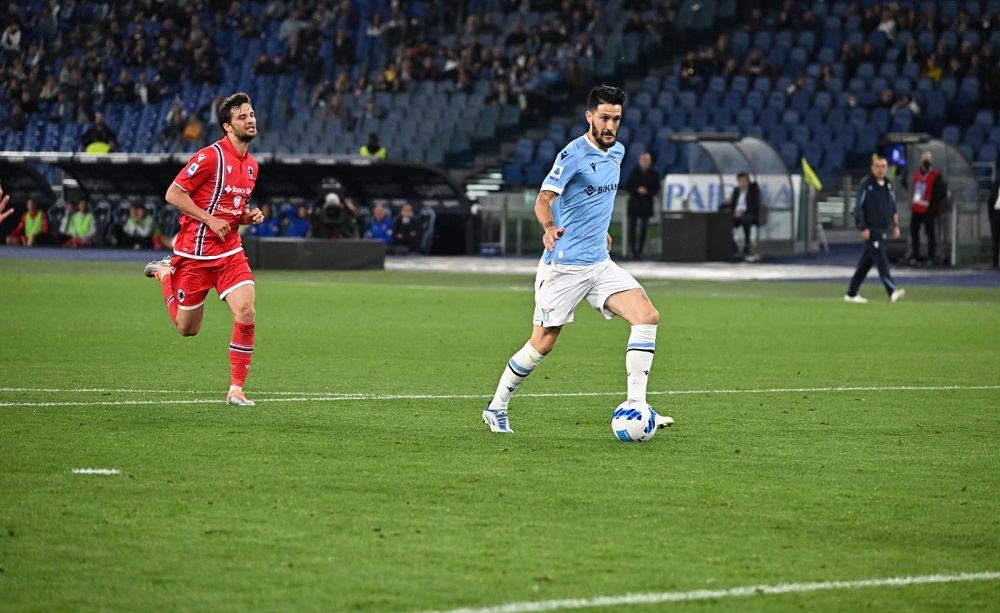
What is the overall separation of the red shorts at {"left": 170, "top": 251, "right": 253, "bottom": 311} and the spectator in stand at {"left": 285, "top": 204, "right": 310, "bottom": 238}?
2713 cm

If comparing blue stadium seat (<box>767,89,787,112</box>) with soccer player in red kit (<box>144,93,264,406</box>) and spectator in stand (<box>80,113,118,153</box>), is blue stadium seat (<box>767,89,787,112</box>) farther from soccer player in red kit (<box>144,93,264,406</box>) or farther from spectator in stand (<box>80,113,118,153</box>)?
soccer player in red kit (<box>144,93,264,406</box>)

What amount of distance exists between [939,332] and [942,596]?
13325 millimetres

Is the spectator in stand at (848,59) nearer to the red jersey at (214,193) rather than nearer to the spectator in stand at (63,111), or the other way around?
the spectator in stand at (63,111)

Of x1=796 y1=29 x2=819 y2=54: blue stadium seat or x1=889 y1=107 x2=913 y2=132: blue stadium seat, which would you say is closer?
x1=889 y1=107 x2=913 y2=132: blue stadium seat

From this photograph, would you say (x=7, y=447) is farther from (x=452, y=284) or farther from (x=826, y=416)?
(x=452, y=284)

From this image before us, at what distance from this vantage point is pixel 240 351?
11.3 m

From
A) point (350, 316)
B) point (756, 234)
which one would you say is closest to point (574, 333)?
point (350, 316)

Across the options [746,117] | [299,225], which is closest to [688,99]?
[746,117]

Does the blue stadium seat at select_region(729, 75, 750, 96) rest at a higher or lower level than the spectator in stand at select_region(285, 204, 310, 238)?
higher

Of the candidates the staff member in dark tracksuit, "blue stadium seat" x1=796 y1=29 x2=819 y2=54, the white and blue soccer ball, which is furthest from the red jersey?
"blue stadium seat" x1=796 y1=29 x2=819 y2=54

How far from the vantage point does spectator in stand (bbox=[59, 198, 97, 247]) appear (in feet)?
135

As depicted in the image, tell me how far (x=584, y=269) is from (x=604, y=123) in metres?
0.91

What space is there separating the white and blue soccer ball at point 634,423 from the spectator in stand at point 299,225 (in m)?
29.6

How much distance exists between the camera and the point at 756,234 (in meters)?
35.6
